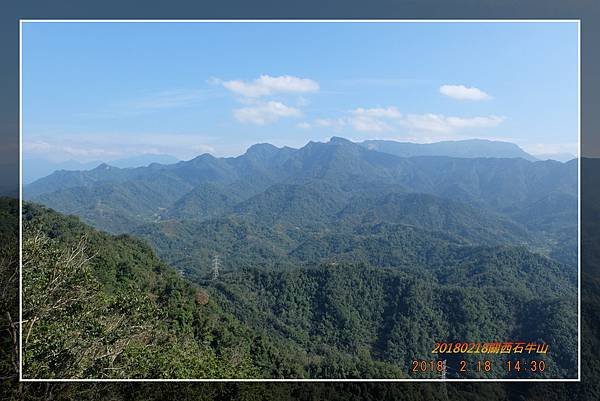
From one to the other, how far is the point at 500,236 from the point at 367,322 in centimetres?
254

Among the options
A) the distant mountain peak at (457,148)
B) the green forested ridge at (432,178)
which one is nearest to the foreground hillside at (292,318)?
the green forested ridge at (432,178)

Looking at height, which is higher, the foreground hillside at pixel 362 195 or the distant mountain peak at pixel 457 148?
the distant mountain peak at pixel 457 148

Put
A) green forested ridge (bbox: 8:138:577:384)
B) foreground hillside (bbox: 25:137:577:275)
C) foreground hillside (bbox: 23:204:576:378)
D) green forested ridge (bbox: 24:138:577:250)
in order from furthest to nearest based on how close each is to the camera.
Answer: foreground hillside (bbox: 25:137:577:275)
green forested ridge (bbox: 24:138:577:250)
green forested ridge (bbox: 8:138:577:384)
foreground hillside (bbox: 23:204:576:378)

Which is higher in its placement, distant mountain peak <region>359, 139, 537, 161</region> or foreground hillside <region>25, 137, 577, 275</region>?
distant mountain peak <region>359, 139, 537, 161</region>

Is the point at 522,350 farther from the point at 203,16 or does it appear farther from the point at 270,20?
the point at 203,16

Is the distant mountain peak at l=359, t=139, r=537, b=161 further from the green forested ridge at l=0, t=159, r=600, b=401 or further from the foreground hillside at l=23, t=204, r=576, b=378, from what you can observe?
the foreground hillside at l=23, t=204, r=576, b=378

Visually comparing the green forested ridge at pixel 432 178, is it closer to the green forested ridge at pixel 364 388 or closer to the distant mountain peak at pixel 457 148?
the distant mountain peak at pixel 457 148

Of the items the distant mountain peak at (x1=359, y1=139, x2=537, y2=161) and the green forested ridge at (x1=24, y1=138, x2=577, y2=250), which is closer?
the distant mountain peak at (x1=359, y1=139, x2=537, y2=161)

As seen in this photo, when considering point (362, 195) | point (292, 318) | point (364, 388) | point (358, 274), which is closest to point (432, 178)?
point (362, 195)

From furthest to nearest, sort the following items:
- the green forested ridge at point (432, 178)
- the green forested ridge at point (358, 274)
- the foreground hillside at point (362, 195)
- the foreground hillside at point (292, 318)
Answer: the foreground hillside at point (362, 195)
the green forested ridge at point (432, 178)
the green forested ridge at point (358, 274)
the foreground hillside at point (292, 318)

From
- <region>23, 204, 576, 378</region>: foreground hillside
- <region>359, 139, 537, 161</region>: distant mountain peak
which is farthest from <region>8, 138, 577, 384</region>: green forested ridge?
<region>359, 139, 537, 161</region>: distant mountain peak

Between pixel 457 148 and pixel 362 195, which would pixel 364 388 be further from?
pixel 362 195

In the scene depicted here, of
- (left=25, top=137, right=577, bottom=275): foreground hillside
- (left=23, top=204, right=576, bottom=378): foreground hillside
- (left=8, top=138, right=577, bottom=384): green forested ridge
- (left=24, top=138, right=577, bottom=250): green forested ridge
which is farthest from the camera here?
(left=25, top=137, right=577, bottom=275): foreground hillside

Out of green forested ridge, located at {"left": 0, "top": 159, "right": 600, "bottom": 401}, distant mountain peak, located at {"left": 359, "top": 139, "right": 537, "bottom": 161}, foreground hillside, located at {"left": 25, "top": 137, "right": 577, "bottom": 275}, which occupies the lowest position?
green forested ridge, located at {"left": 0, "top": 159, "right": 600, "bottom": 401}
